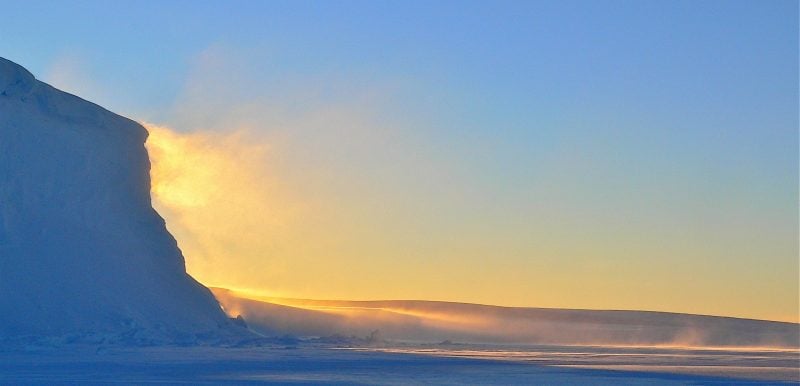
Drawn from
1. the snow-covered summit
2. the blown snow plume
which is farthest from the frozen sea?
the snow-covered summit

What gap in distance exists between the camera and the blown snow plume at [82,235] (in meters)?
26.2

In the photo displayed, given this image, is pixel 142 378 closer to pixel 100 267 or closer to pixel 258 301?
pixel 100 267

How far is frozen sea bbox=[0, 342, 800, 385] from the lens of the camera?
1543cm

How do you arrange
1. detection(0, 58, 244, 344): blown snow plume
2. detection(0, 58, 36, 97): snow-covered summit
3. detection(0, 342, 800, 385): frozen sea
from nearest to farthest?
detection(0, 342, 800, 385): frozen sea, detection(0, 58, 244, 344): blown snow plume, detection(0, 58, 36, 97): snow-covered summit

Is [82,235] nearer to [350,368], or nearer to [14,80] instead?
[14,80]

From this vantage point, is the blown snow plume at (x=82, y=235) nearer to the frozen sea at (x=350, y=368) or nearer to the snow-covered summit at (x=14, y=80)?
the snow-covered summit at (x=14, y=80)

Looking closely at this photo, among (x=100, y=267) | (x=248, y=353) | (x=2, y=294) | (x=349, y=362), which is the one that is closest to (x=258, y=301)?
(x=100, y=267)

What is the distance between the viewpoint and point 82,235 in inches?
1126

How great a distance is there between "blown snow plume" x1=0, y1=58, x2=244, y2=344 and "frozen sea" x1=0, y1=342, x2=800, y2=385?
8.19 feet

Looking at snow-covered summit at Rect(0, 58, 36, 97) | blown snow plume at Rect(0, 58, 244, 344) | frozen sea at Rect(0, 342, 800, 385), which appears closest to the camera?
frozen sea at Rect(0, 342, 800, 385)

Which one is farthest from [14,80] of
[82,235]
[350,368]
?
[350,368]

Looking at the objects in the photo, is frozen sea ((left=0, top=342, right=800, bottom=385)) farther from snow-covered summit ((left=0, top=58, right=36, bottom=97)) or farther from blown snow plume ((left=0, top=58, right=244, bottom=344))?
snow-covered summit ((left=0, top=58, right=36, bottom=97))

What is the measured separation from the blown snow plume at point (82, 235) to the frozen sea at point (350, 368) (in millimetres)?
2495

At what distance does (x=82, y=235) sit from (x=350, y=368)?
1282 cm
